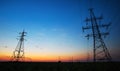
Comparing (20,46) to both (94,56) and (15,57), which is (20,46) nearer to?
(15,57)

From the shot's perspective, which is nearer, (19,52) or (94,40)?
(94,40)

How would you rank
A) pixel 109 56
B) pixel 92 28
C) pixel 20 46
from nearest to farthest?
pixel 109 56
pixel 92 28
pixel 20 46

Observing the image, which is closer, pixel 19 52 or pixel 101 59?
pixel 101 59

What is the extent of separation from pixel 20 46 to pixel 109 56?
4166 centimetres

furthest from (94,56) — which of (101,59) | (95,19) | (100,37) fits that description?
(95,19)

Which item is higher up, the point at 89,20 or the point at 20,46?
the point at 89,20

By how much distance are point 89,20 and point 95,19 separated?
1.77 meters

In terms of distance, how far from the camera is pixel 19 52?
6831 centimetres

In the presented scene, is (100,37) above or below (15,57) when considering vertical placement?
above

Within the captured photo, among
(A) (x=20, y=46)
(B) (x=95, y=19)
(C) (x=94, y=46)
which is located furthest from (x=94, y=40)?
(A) (x=20, y=46)

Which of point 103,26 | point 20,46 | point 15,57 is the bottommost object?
point 15,57

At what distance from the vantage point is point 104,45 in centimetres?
3969

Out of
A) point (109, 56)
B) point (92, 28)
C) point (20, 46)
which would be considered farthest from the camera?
point (20, 46)

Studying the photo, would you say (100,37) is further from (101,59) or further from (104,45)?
(101,59)
